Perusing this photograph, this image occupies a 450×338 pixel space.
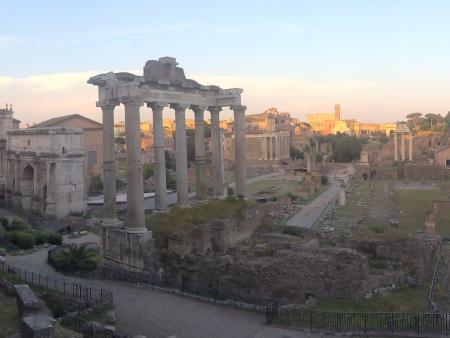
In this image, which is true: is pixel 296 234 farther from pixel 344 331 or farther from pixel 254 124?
pixel 254 124

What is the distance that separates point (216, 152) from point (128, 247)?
8319 mm

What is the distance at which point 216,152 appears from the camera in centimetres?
2639

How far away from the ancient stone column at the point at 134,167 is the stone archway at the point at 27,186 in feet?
98.4

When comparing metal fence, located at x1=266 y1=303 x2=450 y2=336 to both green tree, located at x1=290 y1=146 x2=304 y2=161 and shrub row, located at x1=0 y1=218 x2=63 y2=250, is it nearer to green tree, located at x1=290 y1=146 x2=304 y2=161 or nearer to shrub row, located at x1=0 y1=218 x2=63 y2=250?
shrub row, located at x1=0 y1=218 x2=63 y2=250

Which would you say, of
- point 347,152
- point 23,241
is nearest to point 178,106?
point 23,241

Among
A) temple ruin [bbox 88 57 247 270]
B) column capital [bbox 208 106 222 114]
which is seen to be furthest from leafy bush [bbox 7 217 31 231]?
column capital [bbox 208 106 222 114]

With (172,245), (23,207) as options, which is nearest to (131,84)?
(172,245)

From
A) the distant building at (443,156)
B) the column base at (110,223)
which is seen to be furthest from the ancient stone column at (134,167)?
the distant building at (443,156)

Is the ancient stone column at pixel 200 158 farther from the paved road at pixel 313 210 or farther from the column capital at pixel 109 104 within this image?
the paved road at pixel 313 210

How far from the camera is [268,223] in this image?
995 inches

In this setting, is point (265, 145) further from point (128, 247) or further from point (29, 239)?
point (128, 247)

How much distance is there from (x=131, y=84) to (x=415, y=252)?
12136 millimetres

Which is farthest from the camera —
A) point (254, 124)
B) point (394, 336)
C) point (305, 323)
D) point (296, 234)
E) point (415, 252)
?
point (254, 124)

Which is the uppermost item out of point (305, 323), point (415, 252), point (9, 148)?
point (9, 148)
